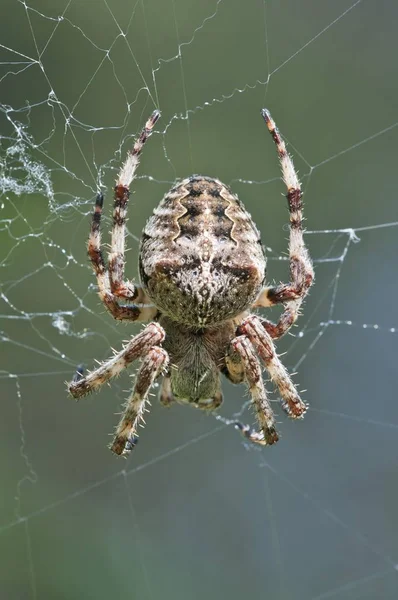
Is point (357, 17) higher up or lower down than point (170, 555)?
higher up

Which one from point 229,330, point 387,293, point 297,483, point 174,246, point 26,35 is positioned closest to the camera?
point 174,246

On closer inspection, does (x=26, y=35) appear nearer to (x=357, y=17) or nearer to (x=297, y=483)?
(x=357, y=17)

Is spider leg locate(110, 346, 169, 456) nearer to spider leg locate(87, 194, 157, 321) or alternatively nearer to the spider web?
spider leg locate(87, 194, 157, 321)

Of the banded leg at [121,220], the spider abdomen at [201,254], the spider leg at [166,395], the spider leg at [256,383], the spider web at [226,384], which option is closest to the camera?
the spider abdomen at [201,254]

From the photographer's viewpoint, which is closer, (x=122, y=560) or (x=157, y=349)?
(x=157, y=349)

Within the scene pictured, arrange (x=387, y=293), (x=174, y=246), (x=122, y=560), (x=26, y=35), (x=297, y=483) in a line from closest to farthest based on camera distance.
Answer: (x=174, y=246) → (x=26, y=35) → (x=122, y=560) → (x=297, y=483) → (x=387, y=293)

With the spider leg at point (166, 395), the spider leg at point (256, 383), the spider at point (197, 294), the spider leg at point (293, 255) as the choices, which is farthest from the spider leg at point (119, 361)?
the spider leg at point (166, 395)

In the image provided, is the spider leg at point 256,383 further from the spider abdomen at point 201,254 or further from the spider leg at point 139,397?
the spider leg at point 139,397

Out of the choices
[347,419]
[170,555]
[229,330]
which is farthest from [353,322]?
[229,330]
